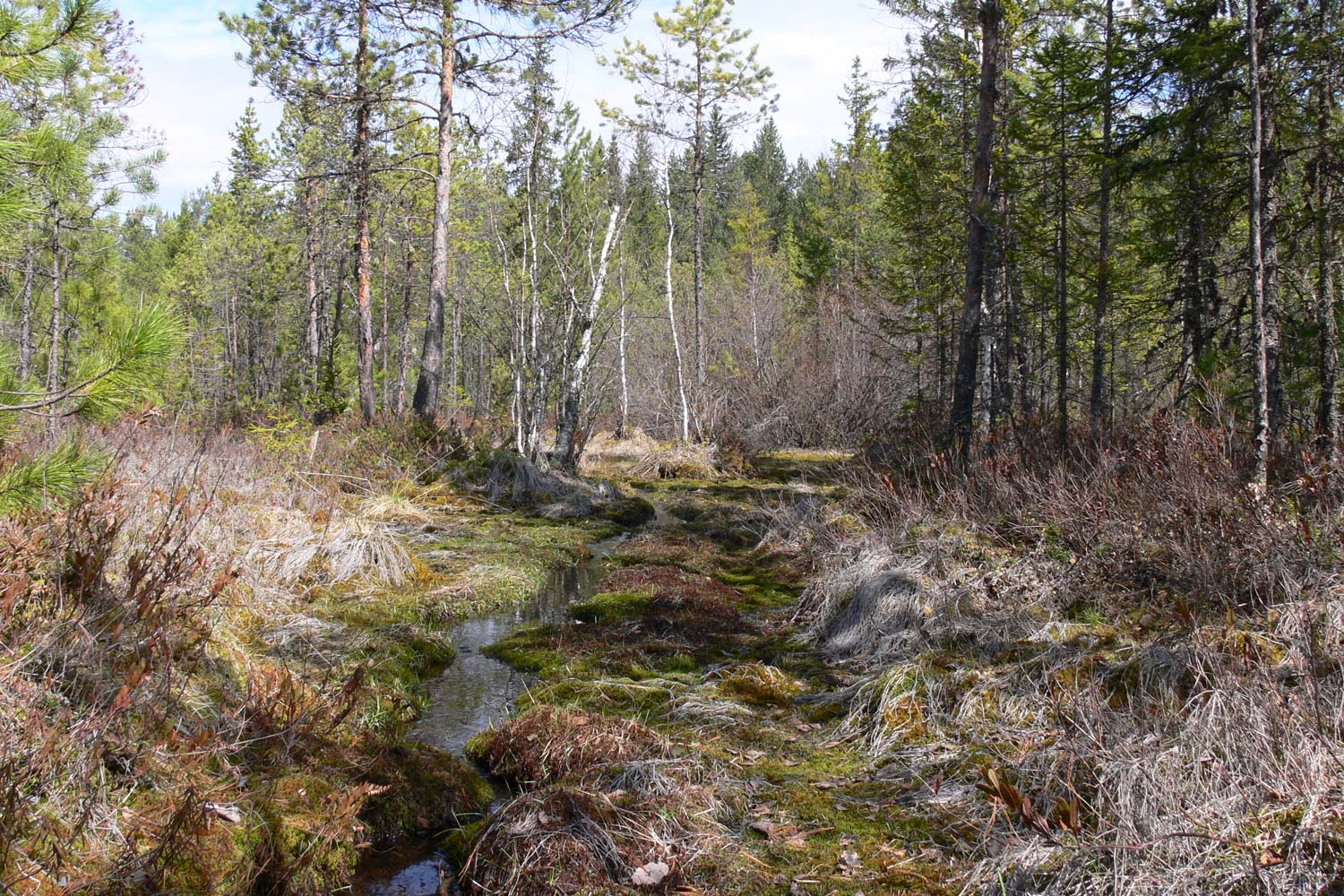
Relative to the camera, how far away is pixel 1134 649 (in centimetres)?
458

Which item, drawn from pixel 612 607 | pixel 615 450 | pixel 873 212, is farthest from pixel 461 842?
pixel 873 212

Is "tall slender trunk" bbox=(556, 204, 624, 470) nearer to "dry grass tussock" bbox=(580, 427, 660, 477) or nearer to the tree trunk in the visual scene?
"dry grass tussock" bbox=(580, 427, 660, 477)

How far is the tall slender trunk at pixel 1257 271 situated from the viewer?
250 inches

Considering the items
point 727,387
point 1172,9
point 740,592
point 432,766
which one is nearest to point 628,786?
point 432,766

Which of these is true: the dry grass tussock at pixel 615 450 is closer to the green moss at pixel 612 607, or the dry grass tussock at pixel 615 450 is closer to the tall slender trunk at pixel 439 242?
the tall slender trunk at pixel 439 242

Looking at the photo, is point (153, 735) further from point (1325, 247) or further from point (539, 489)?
point (1325, 247)

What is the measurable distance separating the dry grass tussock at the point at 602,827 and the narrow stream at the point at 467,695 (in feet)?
0.95

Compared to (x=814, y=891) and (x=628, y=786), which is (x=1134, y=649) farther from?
(x=628, y=786)

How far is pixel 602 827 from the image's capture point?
357 centimetres

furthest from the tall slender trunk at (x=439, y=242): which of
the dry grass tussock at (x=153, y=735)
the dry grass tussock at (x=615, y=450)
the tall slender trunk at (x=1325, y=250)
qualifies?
the tall slender trunk at (x=1325, y=250)

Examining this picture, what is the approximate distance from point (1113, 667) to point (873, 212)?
101 ft

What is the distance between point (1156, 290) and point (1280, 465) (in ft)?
18.5

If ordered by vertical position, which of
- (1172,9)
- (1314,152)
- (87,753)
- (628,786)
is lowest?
(628,786)

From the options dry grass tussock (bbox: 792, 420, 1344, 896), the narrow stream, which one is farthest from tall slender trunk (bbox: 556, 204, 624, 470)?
dry grass tussock (bbox: 792, 420, 1344, 896)
